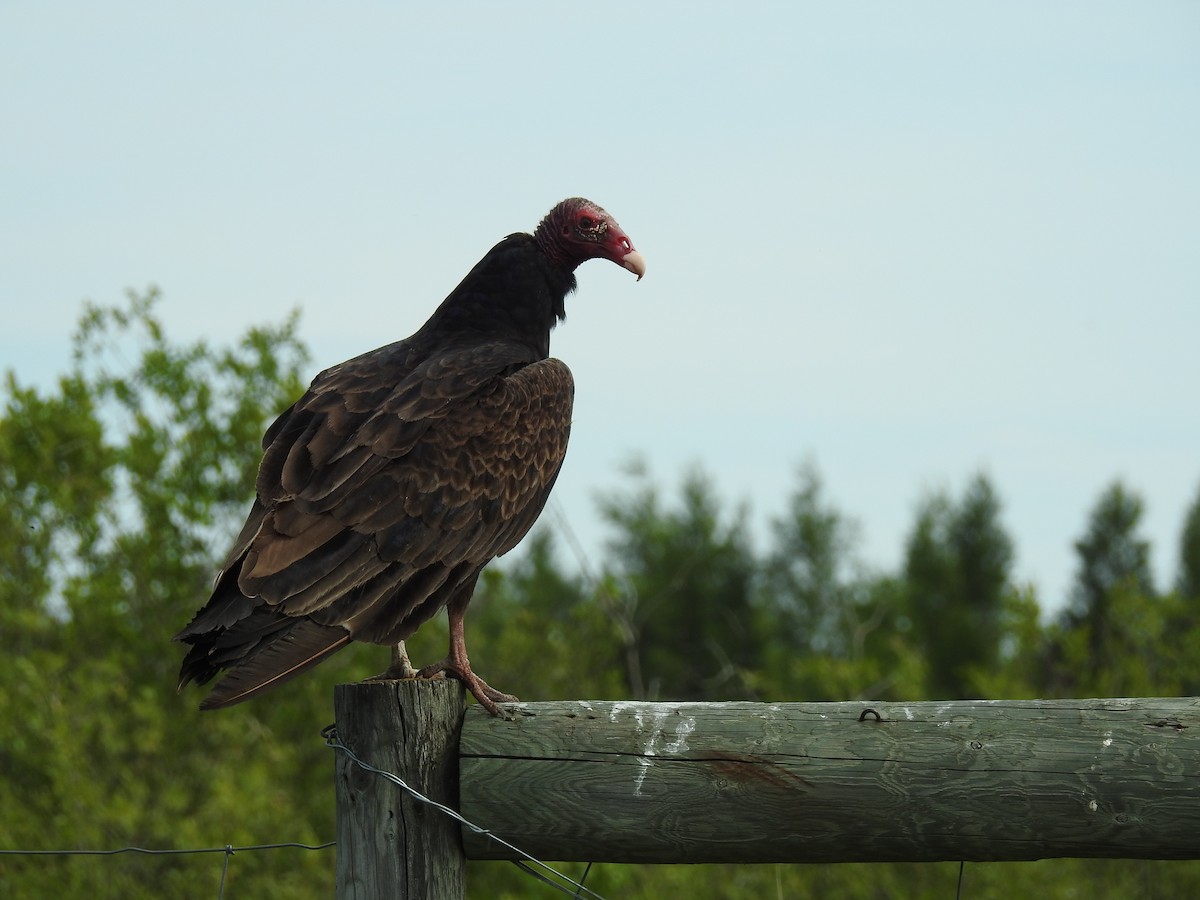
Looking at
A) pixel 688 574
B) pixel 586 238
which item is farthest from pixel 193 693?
pixel 688 574

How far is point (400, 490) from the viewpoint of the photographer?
10.5 feet

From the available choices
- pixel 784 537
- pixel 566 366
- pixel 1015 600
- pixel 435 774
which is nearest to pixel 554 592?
pixel 784 537

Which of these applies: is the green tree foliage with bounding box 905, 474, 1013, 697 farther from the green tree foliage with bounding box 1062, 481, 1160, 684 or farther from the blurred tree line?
the blurred tree line

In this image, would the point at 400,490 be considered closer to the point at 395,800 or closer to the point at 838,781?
the point at 395,800

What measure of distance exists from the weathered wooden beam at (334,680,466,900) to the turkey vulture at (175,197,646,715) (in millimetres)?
155

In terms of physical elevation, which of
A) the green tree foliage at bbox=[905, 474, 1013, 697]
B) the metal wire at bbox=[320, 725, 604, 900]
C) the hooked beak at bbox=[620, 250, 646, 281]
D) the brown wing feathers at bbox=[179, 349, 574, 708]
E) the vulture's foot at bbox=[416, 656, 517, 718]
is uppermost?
the green tree foliage at bbox=[905, 474, 1013, 697]

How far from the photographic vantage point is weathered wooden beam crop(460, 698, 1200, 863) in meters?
2.20

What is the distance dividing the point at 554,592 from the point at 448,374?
1847 cm

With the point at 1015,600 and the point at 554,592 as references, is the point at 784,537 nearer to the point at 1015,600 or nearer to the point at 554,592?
the point at 554,592

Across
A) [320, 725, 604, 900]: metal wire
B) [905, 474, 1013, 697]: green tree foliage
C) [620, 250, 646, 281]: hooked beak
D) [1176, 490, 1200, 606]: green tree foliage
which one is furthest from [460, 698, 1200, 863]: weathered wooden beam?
[1176, 490, 1200, 606]: green tree foliage

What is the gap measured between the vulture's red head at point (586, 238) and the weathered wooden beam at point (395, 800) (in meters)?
2.02

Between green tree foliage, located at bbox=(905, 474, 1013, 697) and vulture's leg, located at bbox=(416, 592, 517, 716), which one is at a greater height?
green tree foliage, located at bbox=(905, 474, 1013, 697)

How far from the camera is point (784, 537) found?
2280 centimetres

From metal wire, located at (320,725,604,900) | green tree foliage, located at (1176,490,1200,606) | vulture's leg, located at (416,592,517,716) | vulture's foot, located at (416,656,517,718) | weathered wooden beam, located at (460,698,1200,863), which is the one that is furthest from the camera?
green tree foliage, located at (1176,490,1200,606)
